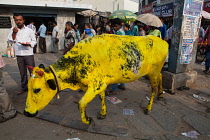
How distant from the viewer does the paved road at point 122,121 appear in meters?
2.82

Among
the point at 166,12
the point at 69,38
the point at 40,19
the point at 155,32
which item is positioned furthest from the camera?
the point at 166,12

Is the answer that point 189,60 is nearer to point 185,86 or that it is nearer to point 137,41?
point 185,86

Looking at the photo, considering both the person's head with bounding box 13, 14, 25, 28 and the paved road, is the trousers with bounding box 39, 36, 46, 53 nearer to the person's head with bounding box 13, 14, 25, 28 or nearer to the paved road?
the person's head with bounding box 13, 14, 25, 28

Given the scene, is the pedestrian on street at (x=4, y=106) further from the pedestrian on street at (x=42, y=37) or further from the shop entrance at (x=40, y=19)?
the shop entrance at (x=40, y=19)

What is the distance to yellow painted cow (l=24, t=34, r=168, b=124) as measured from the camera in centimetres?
243

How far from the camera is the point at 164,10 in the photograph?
1420 centimetres

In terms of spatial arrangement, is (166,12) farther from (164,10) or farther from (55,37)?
(55,37)

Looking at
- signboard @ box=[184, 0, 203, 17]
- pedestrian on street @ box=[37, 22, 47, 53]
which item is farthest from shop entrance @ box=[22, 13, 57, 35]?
signboard @ box=[184, 0, 203, 17]

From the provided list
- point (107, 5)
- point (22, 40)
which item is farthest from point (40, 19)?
point (107, 5)

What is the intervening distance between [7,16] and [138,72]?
9.60 meters

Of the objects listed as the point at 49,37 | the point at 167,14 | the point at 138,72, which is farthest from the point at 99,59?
the point at 167,14

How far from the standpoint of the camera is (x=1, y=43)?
973 centimetres

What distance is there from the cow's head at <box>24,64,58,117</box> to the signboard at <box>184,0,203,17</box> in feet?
13.0

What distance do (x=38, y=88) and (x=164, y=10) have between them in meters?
14.6
